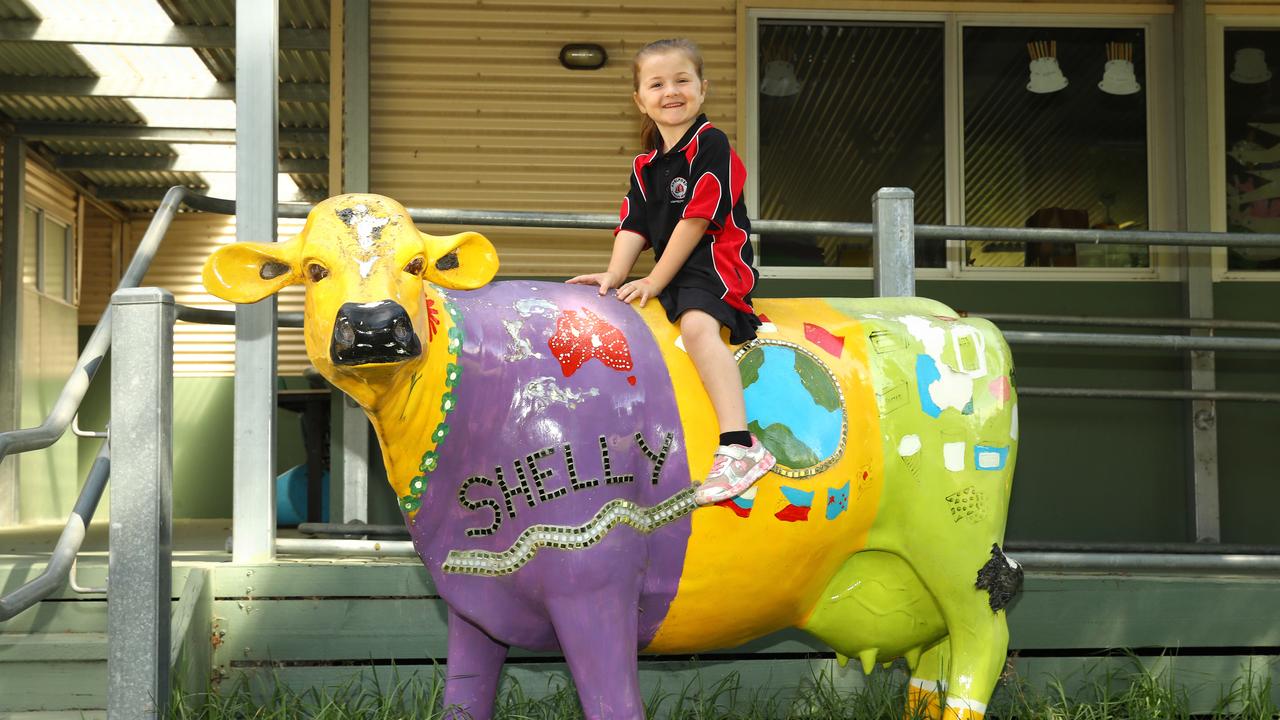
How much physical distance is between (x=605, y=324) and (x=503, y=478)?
452 millimetres

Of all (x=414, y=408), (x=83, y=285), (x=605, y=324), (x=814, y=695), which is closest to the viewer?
(x=414, y=408)

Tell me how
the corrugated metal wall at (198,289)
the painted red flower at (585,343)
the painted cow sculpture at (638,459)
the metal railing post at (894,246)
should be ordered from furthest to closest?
1. the corrugated metal wall at (198,289)
2. the metal railing post at (894,246)
3. the painted red flower at (585,343)
4. the painted cow sculpture at (638,459)

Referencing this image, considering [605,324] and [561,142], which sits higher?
[561,142]

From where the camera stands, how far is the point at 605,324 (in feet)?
9.29

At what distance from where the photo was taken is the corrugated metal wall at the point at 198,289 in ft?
50.5

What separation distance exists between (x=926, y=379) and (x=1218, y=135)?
531 centimetres

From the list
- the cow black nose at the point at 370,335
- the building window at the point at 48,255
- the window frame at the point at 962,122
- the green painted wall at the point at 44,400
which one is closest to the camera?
the cow black nose at the point at 370,335

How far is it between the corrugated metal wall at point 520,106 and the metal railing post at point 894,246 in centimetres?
289

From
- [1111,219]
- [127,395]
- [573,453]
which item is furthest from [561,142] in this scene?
[573,453]

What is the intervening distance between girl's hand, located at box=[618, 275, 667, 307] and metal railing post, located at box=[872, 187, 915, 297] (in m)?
1.55

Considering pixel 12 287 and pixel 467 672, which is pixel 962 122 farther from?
pixel 12 287

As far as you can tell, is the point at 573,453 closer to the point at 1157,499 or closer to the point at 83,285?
the point at 1157,499

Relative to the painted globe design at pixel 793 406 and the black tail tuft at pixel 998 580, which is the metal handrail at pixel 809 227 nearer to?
the painted globe design at pixel 793 406

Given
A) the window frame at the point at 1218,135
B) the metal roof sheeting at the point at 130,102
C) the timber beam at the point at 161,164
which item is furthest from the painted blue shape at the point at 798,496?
the timber beam at the point at 161,164
